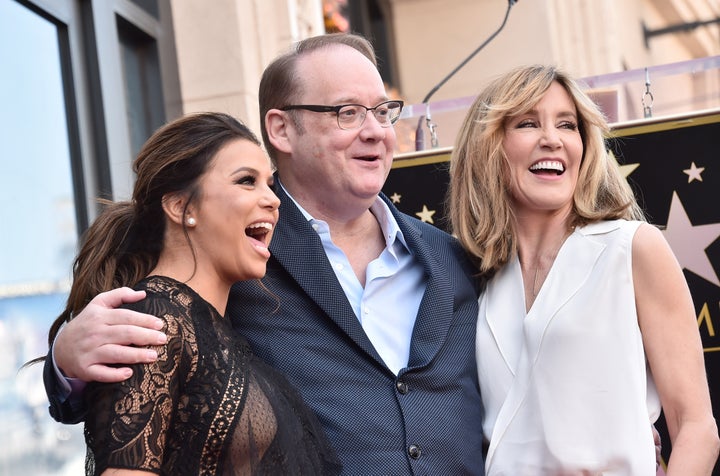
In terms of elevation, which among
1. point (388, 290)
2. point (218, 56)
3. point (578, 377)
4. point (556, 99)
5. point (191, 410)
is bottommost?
point (578, 377)

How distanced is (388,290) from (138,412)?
1278 mm

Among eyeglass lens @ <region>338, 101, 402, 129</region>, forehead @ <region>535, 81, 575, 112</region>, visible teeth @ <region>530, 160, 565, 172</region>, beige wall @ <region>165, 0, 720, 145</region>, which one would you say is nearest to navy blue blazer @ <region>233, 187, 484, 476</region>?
eyeglass lens @ <region>338, 101, 402, 129</region>

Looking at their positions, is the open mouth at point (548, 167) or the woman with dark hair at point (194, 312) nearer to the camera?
the woman with dark hair at point (194, 312)

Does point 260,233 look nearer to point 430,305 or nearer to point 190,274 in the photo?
point 190,274

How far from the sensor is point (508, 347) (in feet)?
11.6

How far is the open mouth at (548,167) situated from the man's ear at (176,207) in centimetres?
125

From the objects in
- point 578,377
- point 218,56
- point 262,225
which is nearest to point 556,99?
point 578,377

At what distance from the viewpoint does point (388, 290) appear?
3609mm

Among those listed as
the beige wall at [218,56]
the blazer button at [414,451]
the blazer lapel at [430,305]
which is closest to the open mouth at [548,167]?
the blazer lapel at [430,305]

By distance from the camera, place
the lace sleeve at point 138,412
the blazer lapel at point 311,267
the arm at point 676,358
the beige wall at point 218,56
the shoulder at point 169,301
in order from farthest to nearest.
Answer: the beige wall at point 218,56 → the blazer lapel at point 311,267 → the arm at point 676,358 → the shoulder at point 169,301 → the lace sleeve at point 138,412

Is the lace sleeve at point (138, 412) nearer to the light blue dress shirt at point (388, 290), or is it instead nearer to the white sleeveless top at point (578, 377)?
the light blue dress shirt at point (388, 290)

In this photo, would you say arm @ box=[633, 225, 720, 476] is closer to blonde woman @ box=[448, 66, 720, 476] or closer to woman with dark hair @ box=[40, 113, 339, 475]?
blonde woman @ box=[448, 66, 720, 476]

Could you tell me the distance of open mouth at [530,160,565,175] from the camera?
361 centimetres

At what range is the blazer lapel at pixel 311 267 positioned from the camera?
3.35 meters
